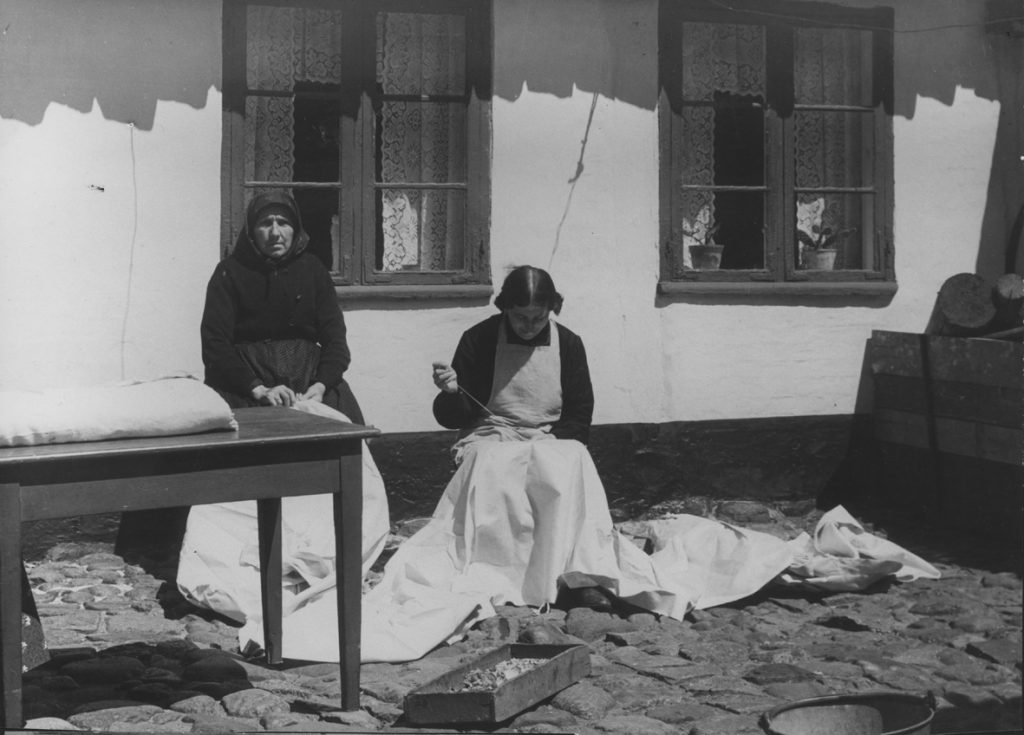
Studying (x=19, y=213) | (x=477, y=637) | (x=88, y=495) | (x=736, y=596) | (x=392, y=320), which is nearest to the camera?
(x=88, y=495)

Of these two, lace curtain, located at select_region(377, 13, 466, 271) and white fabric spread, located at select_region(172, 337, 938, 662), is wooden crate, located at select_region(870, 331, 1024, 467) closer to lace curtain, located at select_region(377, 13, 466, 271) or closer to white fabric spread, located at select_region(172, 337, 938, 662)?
white fabric spread, located at select_region(172, 337, 938, 662)

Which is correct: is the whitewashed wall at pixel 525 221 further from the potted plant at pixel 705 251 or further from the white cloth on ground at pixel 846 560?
the white cloth on ground at pixel 846 560

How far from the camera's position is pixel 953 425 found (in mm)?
5957

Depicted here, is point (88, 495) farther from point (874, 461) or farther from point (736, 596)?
point (874, 461)

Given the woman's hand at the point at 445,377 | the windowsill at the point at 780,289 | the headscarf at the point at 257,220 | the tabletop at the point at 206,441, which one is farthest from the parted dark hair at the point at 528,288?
the tabletop at the point at 206,441

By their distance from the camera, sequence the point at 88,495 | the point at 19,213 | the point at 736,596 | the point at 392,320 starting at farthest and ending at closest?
the point at 392,320, the point at 19,213, the point at 736,596, the point at 88,495

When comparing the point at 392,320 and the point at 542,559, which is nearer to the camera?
the point at 542,559

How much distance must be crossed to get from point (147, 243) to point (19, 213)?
575 mm

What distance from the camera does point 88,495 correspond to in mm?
3182

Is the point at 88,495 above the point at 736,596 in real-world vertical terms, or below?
above

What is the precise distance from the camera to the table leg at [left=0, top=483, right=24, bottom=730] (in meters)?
3.09

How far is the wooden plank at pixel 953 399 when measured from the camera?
18.4 feet

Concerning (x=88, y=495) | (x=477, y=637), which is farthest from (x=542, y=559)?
(x=88, y=495)

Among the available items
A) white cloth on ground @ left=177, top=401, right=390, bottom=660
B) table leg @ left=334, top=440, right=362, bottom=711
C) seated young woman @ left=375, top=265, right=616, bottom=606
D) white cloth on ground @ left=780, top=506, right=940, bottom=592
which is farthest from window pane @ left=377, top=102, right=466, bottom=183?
table leg @ left=334, top=440, right=362, bottom=711
